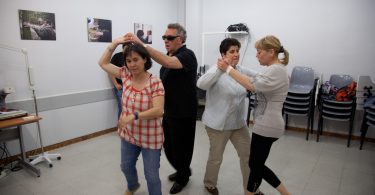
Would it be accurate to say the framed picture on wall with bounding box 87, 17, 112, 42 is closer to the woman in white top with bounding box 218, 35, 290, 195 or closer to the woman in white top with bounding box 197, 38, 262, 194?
the woman in white top with bounding box 197, 38, 262, 194

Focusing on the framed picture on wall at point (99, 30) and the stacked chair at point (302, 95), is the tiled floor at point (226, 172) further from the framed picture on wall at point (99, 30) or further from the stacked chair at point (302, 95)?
the framed picture on wall at point (99, 30)

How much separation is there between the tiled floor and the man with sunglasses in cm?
44

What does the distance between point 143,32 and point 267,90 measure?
3.57 m

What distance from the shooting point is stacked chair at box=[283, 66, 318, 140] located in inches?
159

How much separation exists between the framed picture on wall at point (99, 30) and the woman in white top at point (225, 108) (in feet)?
8.05

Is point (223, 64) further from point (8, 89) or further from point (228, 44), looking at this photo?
point (8, 89)

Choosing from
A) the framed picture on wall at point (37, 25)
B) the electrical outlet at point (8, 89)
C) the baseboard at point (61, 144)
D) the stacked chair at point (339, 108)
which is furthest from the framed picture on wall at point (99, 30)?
the stacked chair at point (339, 108)

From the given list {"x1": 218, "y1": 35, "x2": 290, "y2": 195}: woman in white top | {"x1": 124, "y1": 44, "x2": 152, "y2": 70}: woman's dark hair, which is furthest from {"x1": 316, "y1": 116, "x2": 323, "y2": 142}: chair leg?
{"x1": 124, "y1": 44, "x2": 152, "y2": 70}: woman's dark hair

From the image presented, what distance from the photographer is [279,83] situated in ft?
6.06

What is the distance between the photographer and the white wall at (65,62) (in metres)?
3.17

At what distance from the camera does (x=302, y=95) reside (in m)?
4.03

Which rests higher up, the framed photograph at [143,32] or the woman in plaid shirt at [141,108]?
the framed photograph at [143,32]

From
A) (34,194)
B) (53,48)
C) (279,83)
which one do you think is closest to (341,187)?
(279,83)

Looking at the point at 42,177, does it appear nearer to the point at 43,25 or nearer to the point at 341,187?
the point at 43,25
